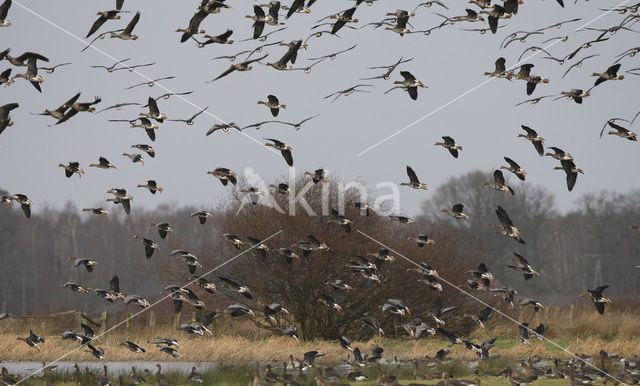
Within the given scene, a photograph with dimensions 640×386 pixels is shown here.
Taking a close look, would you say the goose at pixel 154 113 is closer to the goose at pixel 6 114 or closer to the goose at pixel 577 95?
the goose at pixel 6 114

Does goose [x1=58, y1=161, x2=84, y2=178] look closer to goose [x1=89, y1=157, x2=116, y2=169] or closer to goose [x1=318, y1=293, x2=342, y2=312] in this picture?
goose [x1=89, y1=157, x2=116, y2=169]

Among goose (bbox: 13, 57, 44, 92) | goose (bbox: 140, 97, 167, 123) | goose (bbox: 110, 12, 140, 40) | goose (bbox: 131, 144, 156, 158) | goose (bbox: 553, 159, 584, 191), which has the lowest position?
goose (bbox: 553, 159, 584, 191)

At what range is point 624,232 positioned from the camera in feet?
276

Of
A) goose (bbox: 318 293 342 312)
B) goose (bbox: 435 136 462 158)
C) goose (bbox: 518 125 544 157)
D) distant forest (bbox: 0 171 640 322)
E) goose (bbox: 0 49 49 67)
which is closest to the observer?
goose (bbox: 0 49 49 67)

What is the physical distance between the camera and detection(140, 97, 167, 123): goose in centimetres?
2284

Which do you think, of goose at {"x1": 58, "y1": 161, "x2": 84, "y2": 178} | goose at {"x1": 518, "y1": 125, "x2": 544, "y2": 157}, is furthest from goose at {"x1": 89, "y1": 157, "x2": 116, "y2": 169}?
goose at {"x1": 518, "y1": 125, "x2": 544, "y2": 157}

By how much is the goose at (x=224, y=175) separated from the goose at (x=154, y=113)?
1997mm

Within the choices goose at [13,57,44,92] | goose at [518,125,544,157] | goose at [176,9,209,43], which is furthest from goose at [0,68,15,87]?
goose at [518,125,544,157]

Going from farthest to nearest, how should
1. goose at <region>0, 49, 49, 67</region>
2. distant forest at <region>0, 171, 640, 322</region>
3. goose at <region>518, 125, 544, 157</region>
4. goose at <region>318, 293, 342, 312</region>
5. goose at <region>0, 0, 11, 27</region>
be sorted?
distant forest at <region>0, 171, 640, 322</region> < goose at <region>318, 293, 342, 312</region> < goose at <region>518, 125, 544, 157</region> < goose at <region>0, 0, 11, 27</region> < goose at <region>0, 49, 49, 67</region>

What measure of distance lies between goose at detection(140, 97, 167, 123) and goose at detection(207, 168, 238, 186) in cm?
200

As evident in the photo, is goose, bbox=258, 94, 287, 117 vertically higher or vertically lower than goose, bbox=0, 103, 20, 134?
higher

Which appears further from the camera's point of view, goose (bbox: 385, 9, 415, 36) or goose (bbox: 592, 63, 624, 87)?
goose (bbox: 385, 9, 415, 36)

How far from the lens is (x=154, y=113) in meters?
22.9

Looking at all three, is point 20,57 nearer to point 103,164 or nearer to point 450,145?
point 103,164
